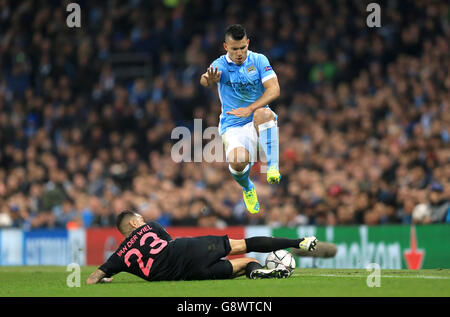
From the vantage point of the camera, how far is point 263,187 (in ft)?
60.1

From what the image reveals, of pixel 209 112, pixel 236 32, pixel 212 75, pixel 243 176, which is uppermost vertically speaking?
pixel 236 32

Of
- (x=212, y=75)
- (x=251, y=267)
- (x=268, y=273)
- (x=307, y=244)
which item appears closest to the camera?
(x=307, y=244)

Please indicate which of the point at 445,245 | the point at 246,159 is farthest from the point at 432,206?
the point at 246,159

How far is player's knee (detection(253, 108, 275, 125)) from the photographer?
37.1ft

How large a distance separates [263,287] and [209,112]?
1260 centimetres

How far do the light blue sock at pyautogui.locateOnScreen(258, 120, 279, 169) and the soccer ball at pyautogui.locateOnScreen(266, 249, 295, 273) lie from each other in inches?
49.5

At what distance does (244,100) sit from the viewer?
39.0 feet

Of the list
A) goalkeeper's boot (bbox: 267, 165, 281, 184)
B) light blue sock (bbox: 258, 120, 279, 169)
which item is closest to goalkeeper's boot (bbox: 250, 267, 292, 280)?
goalkeeper's boot (bbox: 267, 165, 281, 184)

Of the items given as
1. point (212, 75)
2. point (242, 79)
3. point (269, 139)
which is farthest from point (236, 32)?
point (269, 139)

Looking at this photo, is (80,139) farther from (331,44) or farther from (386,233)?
(386,233)

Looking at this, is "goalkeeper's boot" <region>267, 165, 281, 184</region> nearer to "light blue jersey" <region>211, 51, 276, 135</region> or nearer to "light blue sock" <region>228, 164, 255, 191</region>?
"light blue sock" <region>228, 164, 255, 191</region>

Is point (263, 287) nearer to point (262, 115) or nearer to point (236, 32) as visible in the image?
point (262, 115)

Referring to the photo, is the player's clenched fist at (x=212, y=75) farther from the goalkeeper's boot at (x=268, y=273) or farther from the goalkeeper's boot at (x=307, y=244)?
the goalkeeper's boot at (x=268, y=273)

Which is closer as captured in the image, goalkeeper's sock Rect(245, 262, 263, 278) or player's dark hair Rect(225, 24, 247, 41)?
goalkeeper's sock Rect(245, 262, 263, 278)
